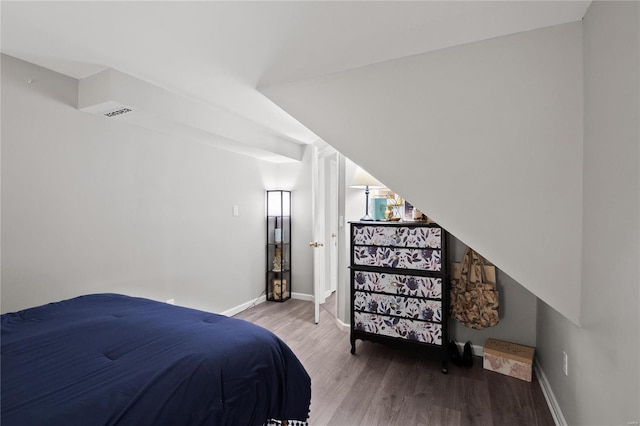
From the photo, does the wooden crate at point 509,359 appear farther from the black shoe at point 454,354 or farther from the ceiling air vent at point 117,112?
the ceiling air vent at point 117,112

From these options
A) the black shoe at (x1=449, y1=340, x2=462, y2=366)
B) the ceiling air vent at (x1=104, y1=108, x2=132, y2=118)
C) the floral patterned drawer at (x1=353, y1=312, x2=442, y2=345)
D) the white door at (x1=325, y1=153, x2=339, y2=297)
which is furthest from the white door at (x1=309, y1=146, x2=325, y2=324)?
the ceiling air vent at (x1=104, y1=108, x2=132, y2=118)

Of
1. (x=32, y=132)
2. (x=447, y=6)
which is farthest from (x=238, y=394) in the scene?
(x=32, y=132)

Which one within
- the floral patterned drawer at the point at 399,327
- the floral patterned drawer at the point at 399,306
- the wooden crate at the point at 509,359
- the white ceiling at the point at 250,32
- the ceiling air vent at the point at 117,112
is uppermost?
the white ceiling at the point at 250,32

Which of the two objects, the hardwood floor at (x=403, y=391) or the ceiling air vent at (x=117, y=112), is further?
the ceiling air vent at (x=117, y=112)

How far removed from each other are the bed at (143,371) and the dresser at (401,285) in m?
1.19

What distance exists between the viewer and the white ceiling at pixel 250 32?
1.42 metres

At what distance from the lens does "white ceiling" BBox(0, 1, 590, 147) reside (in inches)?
55.7

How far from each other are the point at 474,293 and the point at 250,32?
234 centimetres

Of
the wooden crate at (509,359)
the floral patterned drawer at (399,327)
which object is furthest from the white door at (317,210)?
the wooden crate at (509,359)

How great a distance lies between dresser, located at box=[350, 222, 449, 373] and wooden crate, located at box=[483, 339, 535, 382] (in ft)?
1.10

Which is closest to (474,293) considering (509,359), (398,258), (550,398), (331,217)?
(509,359)

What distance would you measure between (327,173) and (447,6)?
10.0ft

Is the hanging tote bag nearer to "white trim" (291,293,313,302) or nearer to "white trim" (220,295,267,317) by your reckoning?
"white trim" (291,293,313,302)

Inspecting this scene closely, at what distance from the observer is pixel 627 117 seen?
104 centimetres
